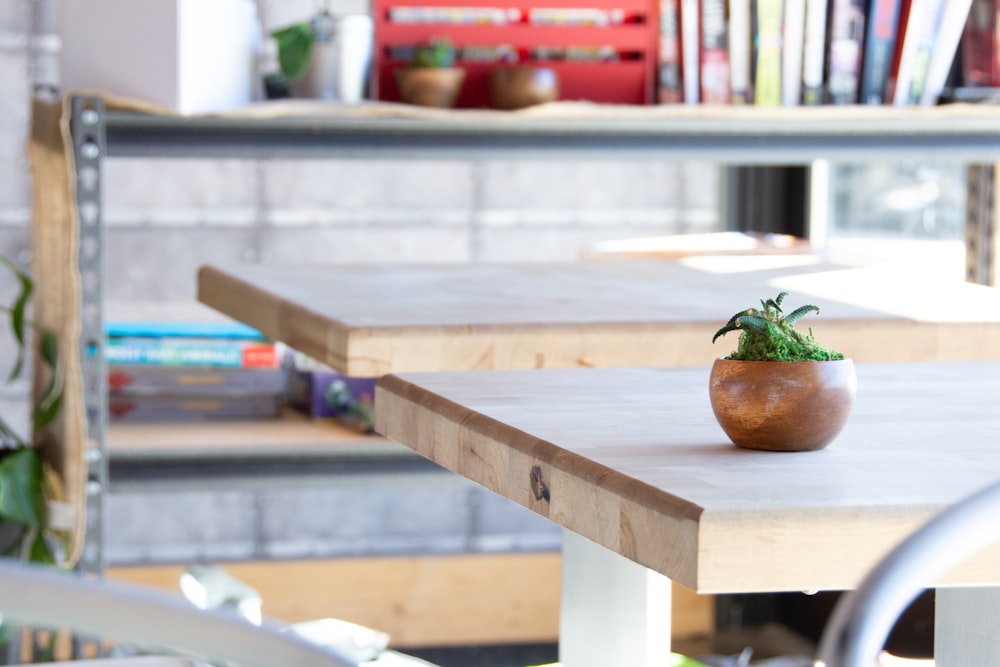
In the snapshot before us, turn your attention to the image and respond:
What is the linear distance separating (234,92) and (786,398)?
1555mm

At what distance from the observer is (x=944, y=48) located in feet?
7.41

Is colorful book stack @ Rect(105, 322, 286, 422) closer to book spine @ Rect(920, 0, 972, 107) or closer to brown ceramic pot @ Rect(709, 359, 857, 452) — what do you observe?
book spine @ Rect(920, 0, 972, 107)

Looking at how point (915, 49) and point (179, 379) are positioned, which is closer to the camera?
point (915, 49)

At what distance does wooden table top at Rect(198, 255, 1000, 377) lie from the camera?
4.00 feet

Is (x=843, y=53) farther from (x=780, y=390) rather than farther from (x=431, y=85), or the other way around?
(x=780, y=390)

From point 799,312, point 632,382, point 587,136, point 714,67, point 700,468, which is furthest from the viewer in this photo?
point 714,67

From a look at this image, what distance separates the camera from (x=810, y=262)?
1936 millimetres

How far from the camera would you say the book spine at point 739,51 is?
7.30ft

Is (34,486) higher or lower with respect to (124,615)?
lower

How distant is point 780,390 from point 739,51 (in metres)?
1.55

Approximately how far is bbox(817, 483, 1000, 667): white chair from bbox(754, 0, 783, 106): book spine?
1822mm

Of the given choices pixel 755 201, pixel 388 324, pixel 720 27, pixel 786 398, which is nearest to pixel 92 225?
pixel 388 324

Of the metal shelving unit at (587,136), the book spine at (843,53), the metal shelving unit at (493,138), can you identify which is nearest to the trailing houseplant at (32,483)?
the metal shelving unit at (493,138)

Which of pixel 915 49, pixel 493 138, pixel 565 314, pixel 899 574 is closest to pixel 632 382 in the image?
pixel 565 314
